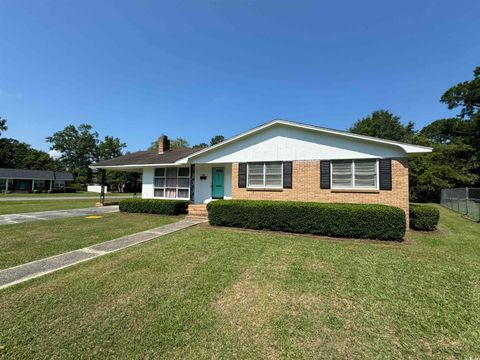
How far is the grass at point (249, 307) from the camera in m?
2.74

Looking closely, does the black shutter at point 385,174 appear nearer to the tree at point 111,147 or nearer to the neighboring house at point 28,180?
the neighboring house at point 28,180

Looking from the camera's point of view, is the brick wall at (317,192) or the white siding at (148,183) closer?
the brick wall at (317,192)

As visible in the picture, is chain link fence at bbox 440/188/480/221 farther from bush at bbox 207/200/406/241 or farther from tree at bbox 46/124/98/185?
tree at bbox 46/124/98/185

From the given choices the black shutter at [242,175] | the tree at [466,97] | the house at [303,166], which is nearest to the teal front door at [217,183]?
the house at [303,166]

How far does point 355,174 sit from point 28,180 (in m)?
57.3

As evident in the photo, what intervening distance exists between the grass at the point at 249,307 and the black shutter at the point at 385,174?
3737 mm

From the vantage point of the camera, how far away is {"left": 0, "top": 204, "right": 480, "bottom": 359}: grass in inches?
108

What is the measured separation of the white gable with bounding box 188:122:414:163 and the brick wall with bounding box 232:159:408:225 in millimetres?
482

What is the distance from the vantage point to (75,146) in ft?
226

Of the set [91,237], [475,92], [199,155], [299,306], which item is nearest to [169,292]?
[299,306]

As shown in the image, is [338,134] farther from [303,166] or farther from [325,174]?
[303,166]

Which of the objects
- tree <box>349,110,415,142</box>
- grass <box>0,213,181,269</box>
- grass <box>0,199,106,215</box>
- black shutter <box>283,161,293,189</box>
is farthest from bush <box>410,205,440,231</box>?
tree <box>349,110,415,142</box>

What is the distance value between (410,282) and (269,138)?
338 inches

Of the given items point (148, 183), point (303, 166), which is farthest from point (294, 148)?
point (148, 183)
